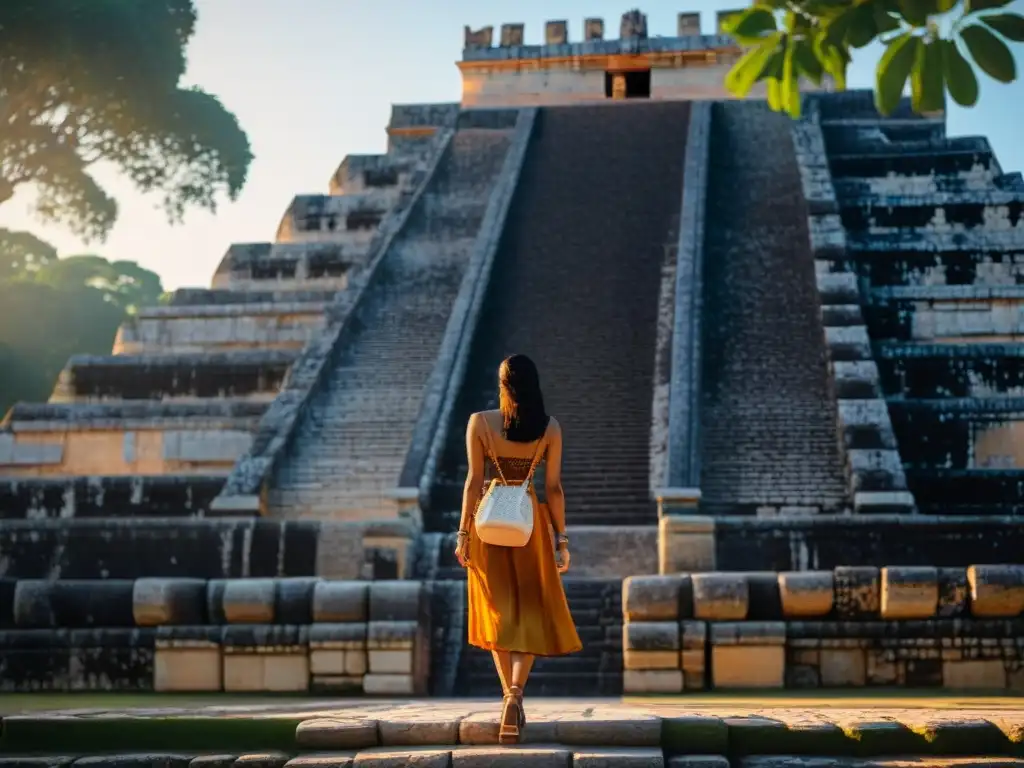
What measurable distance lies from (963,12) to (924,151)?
15.8 meters

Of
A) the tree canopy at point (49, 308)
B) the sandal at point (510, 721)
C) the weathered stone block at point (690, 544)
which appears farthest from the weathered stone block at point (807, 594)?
the tree canopy at point (49, 308)

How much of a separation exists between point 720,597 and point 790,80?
16.6 ft

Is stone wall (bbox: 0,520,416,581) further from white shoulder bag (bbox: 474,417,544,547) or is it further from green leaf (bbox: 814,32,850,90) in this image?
green leaf (bbox: 814,32,850,90)

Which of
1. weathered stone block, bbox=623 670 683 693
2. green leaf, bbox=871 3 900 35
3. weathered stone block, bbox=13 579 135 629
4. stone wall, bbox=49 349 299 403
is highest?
stone wall, bbox=49 349 299 403

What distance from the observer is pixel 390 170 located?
2088 cm

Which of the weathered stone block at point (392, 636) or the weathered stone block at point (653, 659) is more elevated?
the weathered stone block at point (392, 636)

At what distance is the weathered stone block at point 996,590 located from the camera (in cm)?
923

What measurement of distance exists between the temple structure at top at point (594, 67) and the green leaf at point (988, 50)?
20344 mm

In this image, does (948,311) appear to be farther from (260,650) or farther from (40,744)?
(40,744)

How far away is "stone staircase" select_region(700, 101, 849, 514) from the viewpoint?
13164 mm

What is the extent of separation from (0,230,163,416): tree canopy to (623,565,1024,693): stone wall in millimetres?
24016

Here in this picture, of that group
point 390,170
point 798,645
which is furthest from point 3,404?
point 798,645

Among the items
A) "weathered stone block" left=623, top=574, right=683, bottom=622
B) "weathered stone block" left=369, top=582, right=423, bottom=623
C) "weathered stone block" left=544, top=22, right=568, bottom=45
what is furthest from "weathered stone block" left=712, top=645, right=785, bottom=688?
"weathered stone block" left=544, top=22, right=568, bottom=45

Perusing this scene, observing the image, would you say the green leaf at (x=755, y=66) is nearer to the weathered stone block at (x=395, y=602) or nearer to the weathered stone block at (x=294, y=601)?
the weathered stone block at (x=395, y=602)
